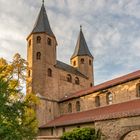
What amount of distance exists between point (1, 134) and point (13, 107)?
243cm

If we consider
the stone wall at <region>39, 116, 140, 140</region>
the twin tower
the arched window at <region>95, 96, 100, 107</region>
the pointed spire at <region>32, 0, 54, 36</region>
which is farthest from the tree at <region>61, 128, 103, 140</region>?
the pointed spire at <region>32, 0, 54, 36</region>

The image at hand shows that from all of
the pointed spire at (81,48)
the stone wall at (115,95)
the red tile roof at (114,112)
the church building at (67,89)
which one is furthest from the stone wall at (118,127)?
the pointed spire at (81,48)

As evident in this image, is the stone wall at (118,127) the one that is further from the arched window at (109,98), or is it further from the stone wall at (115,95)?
the arched window at (109,98)

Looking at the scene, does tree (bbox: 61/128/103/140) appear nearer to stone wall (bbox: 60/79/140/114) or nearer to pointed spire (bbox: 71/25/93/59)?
stone wall (bbox: 60/79/140/114)

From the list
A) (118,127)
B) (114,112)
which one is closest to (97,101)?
(114,112)

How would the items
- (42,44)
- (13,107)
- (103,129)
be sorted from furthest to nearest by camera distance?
(42,44)
(103,129)
(13,107)

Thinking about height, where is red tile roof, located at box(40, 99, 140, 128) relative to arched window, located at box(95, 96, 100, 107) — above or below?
below

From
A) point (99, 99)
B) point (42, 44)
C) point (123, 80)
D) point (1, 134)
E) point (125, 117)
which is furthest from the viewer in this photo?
point (42, 44)

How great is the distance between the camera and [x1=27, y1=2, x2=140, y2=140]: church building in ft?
94.1

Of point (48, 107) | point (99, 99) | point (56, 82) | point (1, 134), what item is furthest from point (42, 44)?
point (1, 134)

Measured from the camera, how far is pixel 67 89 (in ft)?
139

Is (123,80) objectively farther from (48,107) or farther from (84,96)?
(48,107)

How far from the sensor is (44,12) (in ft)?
149

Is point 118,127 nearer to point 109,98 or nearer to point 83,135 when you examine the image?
point 83,135
